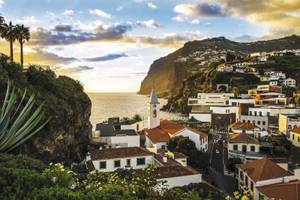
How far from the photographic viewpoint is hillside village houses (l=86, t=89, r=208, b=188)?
2606 cm

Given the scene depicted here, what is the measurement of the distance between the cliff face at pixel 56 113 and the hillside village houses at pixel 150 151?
2.41m

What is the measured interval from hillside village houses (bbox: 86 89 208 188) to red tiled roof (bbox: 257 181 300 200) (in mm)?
5015

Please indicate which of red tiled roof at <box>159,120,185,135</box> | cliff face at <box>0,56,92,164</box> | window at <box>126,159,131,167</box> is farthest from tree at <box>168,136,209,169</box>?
window at <box>126,159,131,167</box>

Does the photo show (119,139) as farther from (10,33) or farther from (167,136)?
(10,33)

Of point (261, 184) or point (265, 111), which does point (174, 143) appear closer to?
point (261, 184)

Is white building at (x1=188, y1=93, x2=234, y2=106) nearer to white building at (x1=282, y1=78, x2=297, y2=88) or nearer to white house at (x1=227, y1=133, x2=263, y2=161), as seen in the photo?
white building at (x1=282, y1=78, x2=297, y2=88)

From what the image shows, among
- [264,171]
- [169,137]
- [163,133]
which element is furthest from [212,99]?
[264,171]

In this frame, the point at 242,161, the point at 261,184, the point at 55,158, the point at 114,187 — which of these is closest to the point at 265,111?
the point at 242,161

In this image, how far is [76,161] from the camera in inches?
1291

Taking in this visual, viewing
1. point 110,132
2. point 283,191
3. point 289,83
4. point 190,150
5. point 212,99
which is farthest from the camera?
point 289,83

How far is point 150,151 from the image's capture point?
35.1 metres

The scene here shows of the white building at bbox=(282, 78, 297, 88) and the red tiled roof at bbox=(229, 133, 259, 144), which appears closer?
the red tiled roof at bbox=(229, 133, 259, 144)

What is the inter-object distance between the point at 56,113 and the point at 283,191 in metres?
18.0

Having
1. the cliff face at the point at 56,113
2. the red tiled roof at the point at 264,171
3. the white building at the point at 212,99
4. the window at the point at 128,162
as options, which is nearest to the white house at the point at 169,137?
the cliff face at the point at 56,113
